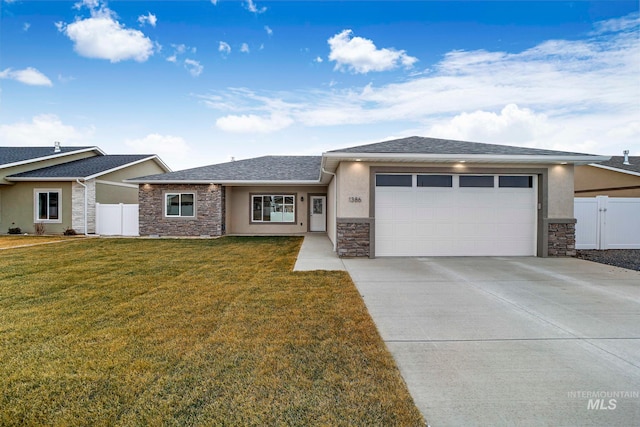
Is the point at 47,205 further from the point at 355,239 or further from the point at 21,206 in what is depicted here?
the point at 355,239

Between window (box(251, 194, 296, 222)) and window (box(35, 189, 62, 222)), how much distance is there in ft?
32.3

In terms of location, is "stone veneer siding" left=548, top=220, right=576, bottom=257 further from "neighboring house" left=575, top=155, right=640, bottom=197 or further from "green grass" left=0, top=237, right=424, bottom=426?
"neighboring house" left=575, top=155, right=640, bottom=197

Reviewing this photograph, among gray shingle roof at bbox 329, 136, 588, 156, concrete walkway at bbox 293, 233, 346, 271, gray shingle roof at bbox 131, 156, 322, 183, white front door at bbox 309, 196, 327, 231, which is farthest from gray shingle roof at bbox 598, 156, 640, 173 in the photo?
gray shingle roof at bbox 131, 156, 322, 183

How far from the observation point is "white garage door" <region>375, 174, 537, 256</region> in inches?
377

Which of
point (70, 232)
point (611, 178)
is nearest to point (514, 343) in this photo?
point (611, 178)

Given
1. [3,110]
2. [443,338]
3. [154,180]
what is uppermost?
[3,110]

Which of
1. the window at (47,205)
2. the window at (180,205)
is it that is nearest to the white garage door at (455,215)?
the window at (180,205)

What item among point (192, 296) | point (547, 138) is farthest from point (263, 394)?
point (547, 138)

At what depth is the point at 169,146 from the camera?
2625 centimetres

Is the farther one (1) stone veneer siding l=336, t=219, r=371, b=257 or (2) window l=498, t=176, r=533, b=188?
(2) window l=498, t=176, r=533, b=188

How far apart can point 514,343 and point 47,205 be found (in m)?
20.9

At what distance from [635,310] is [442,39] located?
38.2 feet

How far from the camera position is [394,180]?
9562 mm

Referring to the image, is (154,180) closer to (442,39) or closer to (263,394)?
(442,39)
